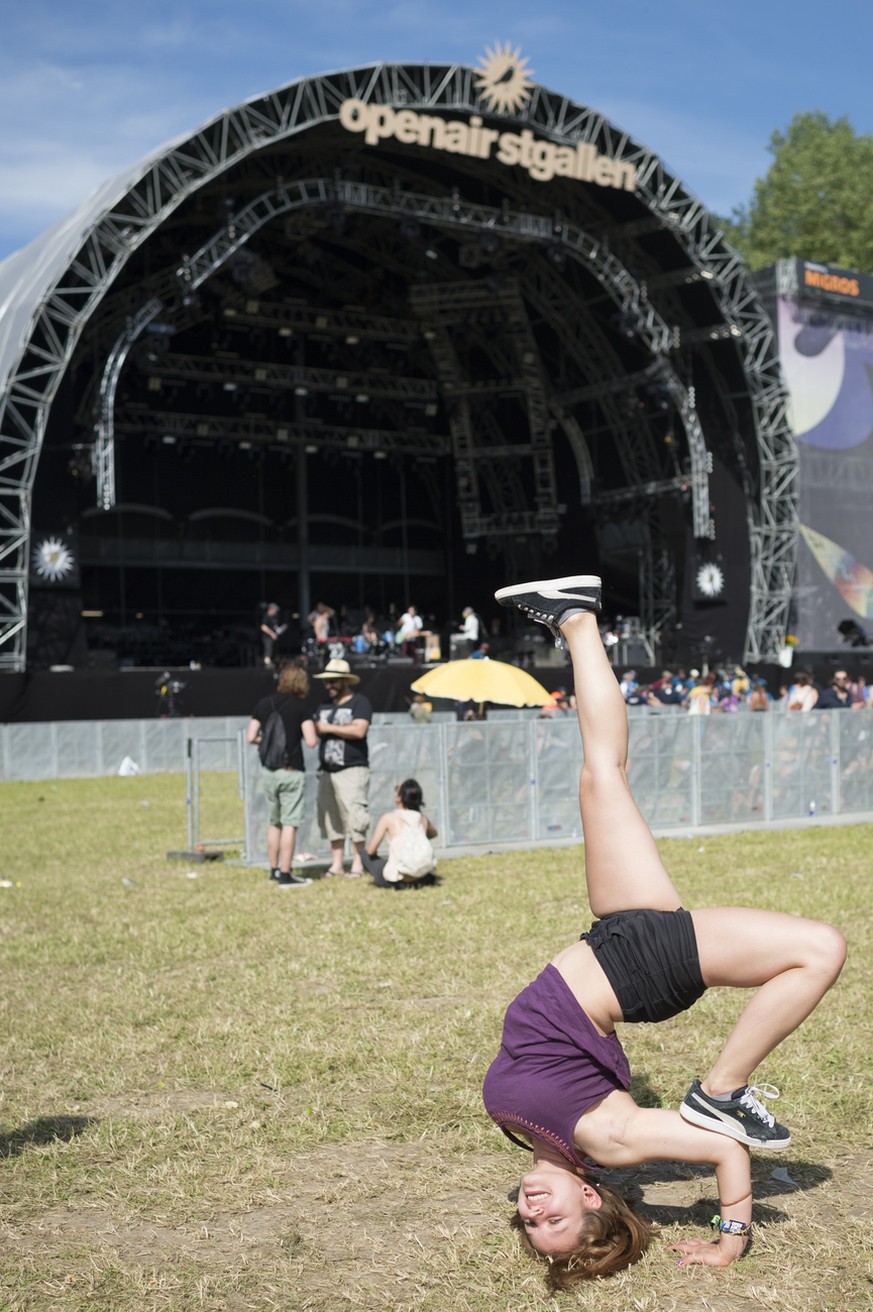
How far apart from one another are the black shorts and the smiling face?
1.63ft

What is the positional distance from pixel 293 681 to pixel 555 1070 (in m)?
7.62

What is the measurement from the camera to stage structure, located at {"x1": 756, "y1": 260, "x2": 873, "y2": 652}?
3378cm

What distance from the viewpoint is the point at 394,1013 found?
697 cm

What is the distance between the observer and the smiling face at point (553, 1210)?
3.89m

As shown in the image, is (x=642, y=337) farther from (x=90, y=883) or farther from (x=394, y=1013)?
(x=394, y=1013)

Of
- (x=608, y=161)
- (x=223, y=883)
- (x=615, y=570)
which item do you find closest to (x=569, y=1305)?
(x=223, y=883)

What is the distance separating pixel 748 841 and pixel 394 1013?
7579 mm

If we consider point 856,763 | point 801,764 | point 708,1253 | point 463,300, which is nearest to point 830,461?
point 463,300

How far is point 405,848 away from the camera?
11.0 meters

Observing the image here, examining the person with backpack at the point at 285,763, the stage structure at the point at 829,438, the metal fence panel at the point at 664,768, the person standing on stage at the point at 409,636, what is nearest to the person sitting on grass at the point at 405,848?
the person with backpack at the point at 285,763

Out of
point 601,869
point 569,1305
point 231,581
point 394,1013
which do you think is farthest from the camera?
point 231,581

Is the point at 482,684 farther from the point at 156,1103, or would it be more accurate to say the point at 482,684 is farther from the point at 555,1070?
the point at 555,1070

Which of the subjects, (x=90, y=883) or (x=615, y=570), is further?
(x=615, y=570)

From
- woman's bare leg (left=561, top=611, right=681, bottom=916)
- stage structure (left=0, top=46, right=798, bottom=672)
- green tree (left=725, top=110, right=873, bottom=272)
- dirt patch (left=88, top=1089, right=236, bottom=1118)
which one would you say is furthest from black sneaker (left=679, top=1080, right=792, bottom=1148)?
green tree (left=725, top=110, right=873, bottom=272)
